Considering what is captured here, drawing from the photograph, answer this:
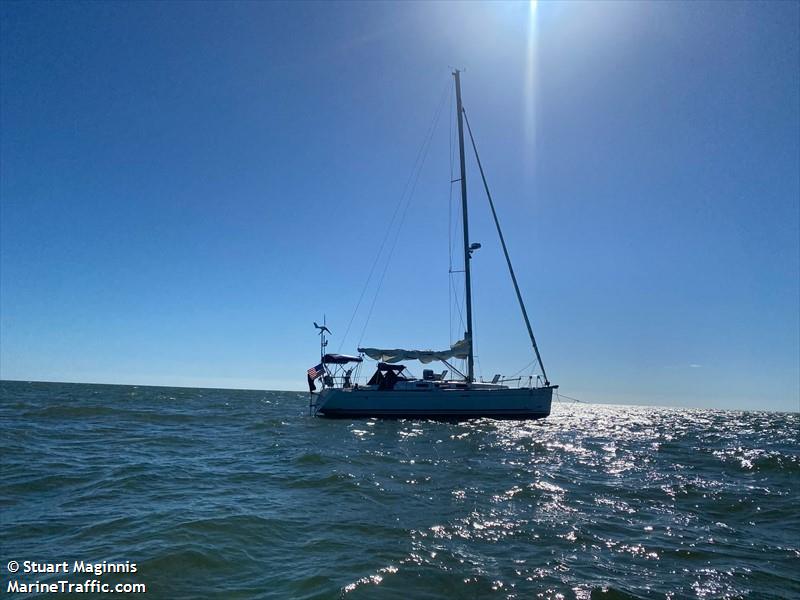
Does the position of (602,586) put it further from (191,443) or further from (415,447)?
(191,443)

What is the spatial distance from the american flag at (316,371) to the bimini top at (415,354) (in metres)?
3.03

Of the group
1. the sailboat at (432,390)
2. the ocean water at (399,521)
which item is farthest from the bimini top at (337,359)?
the ocean water at (399,521)

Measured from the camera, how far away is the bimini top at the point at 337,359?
33906 mm

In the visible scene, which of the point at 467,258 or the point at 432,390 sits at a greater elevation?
the point at 467,258

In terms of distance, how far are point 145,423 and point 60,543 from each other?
2108cm

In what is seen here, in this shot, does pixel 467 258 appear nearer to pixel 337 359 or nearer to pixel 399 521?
pixel 337 359

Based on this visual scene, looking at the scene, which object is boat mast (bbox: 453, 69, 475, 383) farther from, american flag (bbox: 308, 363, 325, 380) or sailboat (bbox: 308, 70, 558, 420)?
american flag (bbox: 308, 363, 325, 380)

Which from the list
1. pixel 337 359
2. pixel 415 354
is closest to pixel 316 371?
pixel 337 359

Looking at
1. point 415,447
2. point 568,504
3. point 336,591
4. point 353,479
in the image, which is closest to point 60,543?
point 336,591

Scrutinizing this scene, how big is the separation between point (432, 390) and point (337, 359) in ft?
24.9

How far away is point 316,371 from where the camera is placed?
108 ft

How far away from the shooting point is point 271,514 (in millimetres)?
8758

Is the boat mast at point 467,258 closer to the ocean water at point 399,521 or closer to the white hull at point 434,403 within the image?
the white hull at point 434,403

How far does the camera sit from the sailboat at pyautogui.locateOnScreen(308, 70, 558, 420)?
31062 millimetres
